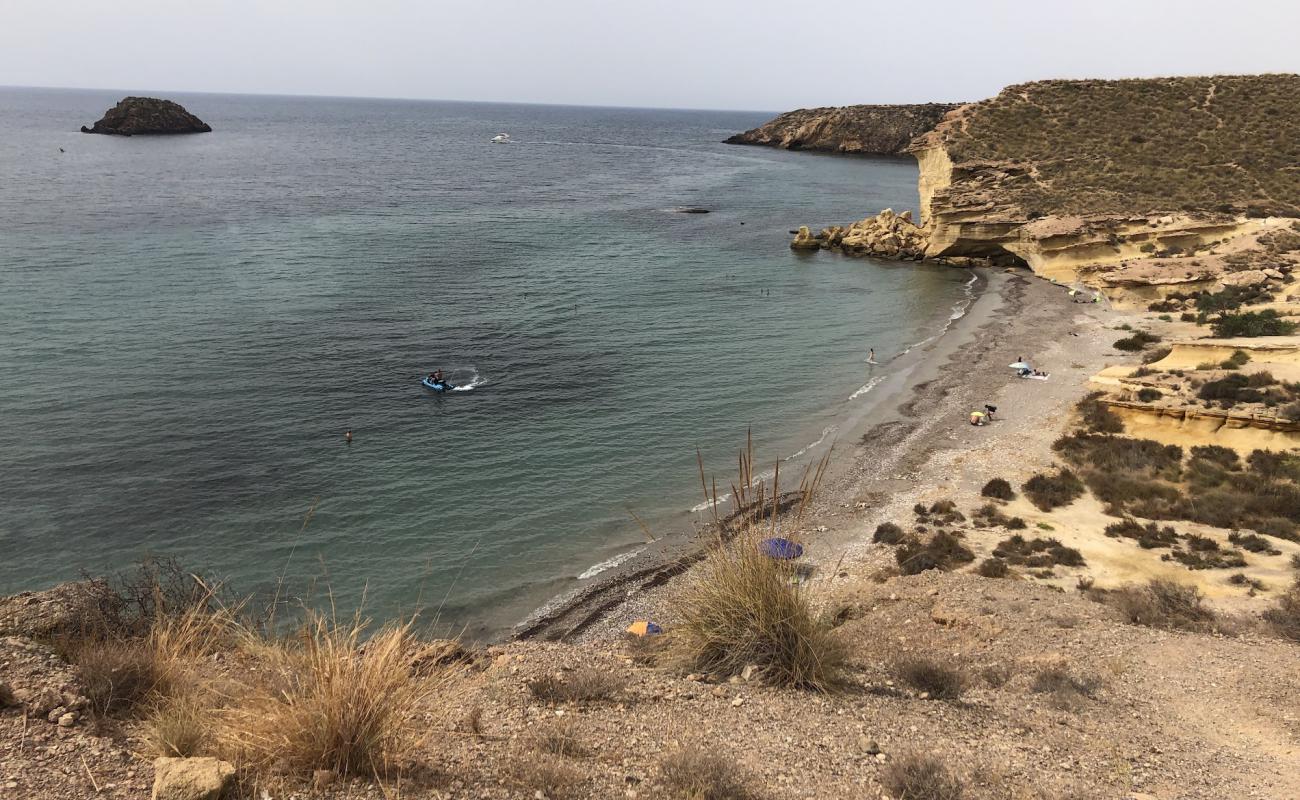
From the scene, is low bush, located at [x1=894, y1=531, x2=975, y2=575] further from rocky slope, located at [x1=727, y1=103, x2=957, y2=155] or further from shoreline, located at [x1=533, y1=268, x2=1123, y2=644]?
rocky slope, located at [x1=727, y1=103, x2=957, y2=155]

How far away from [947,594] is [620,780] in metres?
9.68

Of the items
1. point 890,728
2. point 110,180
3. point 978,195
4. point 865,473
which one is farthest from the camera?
point 110,180

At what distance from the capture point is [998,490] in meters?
20.5

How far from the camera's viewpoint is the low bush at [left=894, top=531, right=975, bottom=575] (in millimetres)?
16188

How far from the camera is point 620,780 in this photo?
6.13 m

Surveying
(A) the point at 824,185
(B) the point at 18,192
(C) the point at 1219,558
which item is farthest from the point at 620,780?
(A) the point at 824,185

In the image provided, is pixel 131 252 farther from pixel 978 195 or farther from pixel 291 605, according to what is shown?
pixel 978 195

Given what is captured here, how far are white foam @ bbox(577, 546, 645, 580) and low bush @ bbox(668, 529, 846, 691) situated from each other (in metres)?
10.4

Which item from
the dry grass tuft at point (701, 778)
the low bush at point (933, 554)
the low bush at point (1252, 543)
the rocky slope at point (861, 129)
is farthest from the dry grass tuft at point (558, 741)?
the rocky slope at point (861, 129)

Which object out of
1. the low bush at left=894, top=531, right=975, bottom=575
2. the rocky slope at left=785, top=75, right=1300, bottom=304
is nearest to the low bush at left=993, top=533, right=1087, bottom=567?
the low bush at left=894, top=531, right=975, bottom=575

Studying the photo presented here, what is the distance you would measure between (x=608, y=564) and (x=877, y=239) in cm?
4839

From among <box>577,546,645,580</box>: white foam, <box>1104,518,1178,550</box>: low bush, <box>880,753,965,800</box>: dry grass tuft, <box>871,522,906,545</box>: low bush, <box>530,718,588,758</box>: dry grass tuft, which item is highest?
<box>880,753,965,800</box>: dry grass tuft

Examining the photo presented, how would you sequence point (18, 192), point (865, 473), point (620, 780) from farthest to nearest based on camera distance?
point (18, 192), point (865, 473), point (620, 780)

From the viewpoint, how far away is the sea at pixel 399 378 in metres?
19.2
